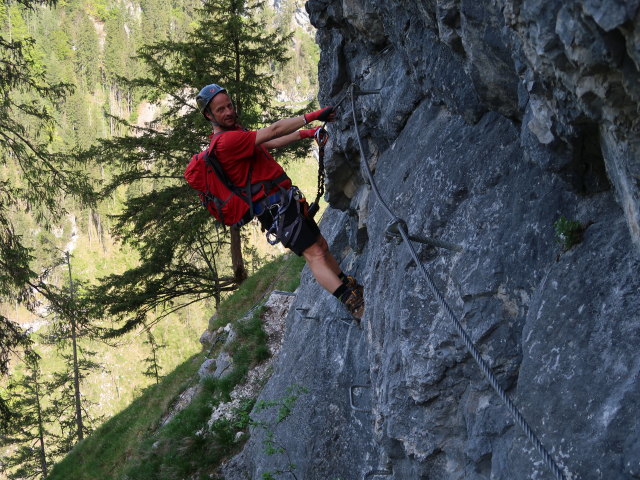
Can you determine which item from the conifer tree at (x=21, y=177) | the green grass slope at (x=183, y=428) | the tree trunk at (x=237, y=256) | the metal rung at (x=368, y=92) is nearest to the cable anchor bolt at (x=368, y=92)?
the metal rung at (x=368, y=92)

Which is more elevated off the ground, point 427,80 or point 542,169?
point 427,80

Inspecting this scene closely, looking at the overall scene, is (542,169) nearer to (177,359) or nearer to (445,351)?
(445,351)

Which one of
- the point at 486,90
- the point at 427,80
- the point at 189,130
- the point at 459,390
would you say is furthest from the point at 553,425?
the point at 189,130

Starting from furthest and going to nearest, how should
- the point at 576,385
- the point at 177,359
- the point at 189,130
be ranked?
the point at 177,359
the point at 189,130
the point at 576,385

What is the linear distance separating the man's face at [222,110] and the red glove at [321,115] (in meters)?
0.92

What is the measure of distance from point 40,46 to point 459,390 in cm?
12602

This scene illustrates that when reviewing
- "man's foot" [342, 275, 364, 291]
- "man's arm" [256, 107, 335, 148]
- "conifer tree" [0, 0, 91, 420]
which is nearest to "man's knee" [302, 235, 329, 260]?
"man's foot" [342, 275, 364, 291]

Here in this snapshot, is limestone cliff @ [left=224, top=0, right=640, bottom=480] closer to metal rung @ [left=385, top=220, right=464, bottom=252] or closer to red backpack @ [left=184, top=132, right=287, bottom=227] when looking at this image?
metal rung @ [left=385, top=220, right=464, bottom=252]

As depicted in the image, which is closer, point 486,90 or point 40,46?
point 486,90

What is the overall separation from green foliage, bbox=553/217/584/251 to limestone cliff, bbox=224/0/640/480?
0.05 metres

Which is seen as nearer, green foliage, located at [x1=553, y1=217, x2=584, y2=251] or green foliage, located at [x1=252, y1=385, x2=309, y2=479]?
green foliage, located at [x1=553, y1=217, x2=584, y2=251]

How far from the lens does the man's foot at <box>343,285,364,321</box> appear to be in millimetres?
5656

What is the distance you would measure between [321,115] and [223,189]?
1259 millimetres

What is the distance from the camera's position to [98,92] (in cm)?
12069
